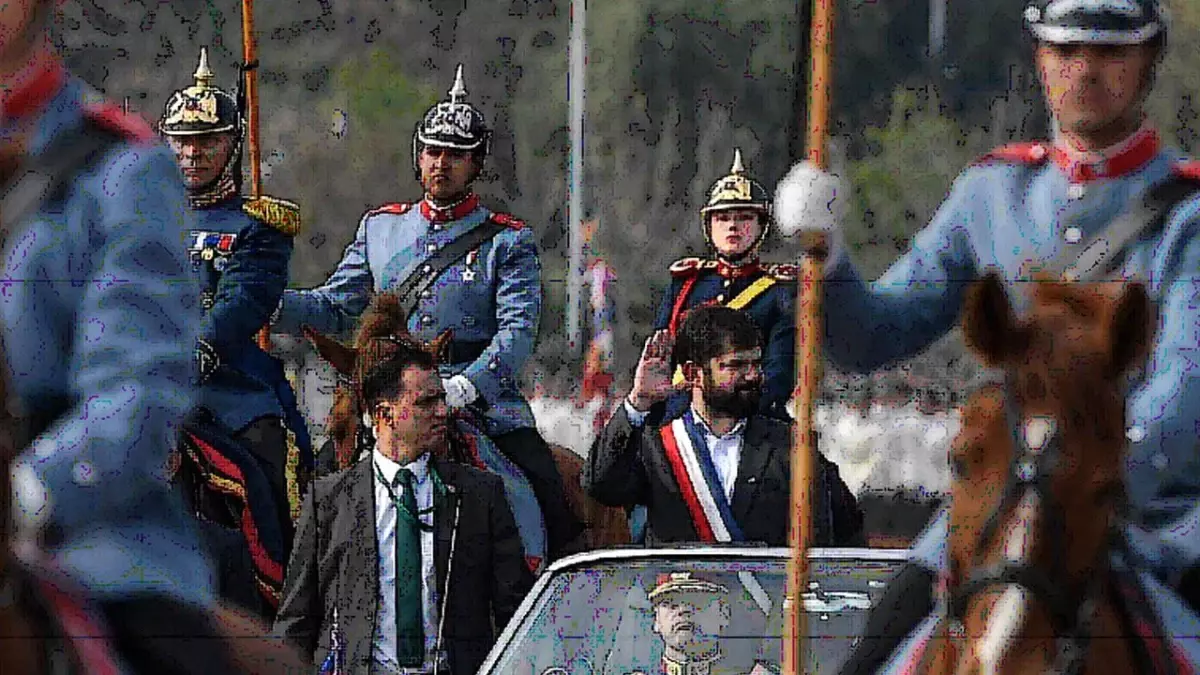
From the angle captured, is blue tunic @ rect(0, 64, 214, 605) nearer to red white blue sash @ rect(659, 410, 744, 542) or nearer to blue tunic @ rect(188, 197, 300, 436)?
blue tunic @ rect(188, 197, 300, 436)

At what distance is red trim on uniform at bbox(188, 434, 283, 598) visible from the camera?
5074mm

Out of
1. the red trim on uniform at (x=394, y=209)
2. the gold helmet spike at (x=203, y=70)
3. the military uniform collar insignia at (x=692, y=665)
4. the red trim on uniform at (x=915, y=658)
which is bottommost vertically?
the military uniform collar insignia at (x=692, y=665)

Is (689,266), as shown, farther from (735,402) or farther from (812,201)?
(812,201)

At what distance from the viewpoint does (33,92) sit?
4.02 metres

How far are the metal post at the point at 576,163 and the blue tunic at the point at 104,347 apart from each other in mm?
784

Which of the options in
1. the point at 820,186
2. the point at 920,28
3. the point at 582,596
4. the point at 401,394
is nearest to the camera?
the point at 820,186

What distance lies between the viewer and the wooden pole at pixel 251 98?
Result: 186 inches

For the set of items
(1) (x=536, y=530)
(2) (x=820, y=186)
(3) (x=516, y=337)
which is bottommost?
(1) (x=536, y=530)

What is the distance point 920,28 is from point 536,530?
1427 millimetres

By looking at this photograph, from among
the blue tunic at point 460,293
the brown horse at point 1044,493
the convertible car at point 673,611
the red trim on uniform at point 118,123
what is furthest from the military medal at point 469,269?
the brown horse at point 1044,493

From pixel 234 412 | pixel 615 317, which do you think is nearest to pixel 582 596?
pixel 615 317

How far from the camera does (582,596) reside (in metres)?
4.60

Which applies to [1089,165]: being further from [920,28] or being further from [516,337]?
[516,337]

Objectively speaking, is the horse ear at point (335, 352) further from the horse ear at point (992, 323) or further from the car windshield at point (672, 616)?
the horse ear at point (992, 323)
